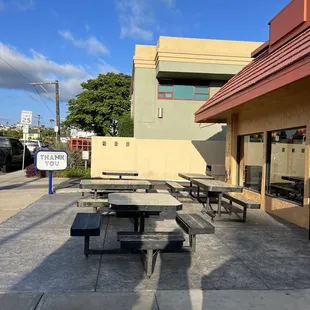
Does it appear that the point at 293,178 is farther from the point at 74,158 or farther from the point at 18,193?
the point at 74,158

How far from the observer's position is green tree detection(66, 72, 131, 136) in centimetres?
3441

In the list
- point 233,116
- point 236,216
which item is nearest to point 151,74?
point 233,116

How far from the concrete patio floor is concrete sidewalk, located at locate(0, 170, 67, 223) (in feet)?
4.17

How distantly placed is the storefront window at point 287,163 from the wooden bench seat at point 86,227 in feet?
15.4

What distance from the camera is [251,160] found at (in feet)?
34.0

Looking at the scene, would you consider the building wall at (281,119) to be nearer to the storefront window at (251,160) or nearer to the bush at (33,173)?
the storefront window at (251,160)

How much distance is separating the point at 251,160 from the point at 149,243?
7.01 m

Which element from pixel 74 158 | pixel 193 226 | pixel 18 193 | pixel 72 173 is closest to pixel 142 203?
pixel 193 226

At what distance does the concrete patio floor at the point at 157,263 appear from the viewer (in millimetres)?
3926

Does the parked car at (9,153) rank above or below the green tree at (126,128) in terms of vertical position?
below

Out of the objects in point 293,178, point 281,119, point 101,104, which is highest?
point 101,104

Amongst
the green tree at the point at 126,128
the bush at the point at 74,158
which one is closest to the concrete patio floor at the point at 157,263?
the bush at the point at 74,158

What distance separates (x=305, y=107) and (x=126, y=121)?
15239mm

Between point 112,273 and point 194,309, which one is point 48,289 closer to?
point 112,273
